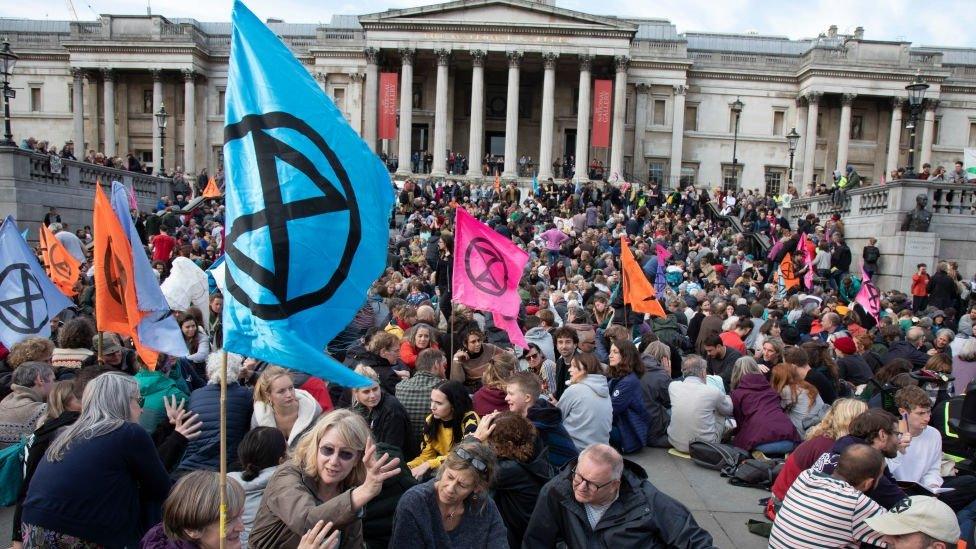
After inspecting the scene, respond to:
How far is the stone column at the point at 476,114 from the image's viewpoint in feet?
141

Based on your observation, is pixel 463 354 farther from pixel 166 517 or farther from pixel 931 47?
pixel 931 47

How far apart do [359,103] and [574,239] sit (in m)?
28.4

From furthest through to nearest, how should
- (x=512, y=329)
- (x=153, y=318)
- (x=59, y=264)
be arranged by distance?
1. (x=59, y=264)
2. (x=512, y=329)
3. (x=153, y=318)

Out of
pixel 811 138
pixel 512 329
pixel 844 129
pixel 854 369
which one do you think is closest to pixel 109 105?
pixel 811 138

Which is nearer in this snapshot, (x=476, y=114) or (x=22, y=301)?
(x=22, y=301)

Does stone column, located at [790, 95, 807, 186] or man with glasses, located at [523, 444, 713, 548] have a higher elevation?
stone column, located at [790, 95, 807, 186]

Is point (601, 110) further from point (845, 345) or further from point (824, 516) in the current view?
point (824, 516)

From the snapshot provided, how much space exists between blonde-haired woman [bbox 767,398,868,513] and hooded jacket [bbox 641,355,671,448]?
2383 millimetres

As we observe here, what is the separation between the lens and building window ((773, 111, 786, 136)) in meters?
49.0

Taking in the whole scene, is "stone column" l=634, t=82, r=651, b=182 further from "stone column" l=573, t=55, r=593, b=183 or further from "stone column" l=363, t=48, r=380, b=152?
"stone column" l=363, t=48, r=380, b=152

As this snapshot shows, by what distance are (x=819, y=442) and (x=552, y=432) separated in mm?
1925

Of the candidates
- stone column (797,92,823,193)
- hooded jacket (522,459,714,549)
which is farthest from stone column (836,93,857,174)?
hooded jacket (522,459,714,549)

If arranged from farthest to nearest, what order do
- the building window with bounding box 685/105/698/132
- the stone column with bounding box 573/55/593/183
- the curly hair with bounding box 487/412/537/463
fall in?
the building window with bounding box 685/105/698/132
the stone column with bounding box 573/55/593/183
the curly hair with bounding box 487/412/537/463

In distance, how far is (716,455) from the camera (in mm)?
7359
